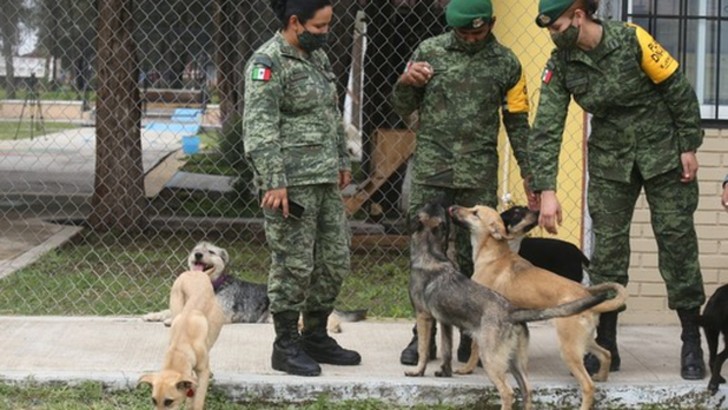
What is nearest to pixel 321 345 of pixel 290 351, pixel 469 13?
pixel 290 351

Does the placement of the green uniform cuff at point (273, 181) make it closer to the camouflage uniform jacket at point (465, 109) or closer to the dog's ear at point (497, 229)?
the camouflage uniform jacket at point (465, 109)

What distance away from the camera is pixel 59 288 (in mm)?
8617

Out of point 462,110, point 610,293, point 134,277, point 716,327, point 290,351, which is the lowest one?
point 134,277

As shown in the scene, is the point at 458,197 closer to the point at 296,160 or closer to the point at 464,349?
the point at 464,349

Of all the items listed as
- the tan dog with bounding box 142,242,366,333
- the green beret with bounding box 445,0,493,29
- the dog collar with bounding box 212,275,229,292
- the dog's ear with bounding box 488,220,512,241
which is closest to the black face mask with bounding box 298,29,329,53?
the green beret with bounding box 445,0,493,29

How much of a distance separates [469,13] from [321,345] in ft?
5.82

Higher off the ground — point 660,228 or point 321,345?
point 660,228

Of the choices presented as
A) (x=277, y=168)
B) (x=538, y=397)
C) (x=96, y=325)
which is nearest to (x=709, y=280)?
(x=538, y=397)

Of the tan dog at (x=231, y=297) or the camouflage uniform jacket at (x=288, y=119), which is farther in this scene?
the tan dog at (x=231, y=297)

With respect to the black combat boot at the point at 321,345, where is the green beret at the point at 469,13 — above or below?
above

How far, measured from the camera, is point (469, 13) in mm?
5680

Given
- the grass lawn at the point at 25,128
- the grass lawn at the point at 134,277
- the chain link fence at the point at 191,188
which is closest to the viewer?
the grass lawn at the point at 134,277

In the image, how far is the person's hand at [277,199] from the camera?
5.45 metres

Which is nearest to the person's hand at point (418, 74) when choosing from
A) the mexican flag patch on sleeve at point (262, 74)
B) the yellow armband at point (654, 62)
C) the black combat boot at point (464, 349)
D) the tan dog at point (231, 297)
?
the mexican flag patch on sleeve at point (262, 74)
